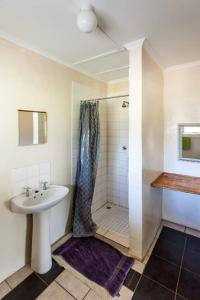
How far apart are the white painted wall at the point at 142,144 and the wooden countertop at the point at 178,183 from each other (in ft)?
0.44

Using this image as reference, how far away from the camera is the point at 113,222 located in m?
2.73

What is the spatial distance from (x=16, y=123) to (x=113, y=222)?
6.67 feet

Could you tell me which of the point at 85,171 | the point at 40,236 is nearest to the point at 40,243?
the point at 40,236

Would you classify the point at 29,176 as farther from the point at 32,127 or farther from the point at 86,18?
the point at 86,18

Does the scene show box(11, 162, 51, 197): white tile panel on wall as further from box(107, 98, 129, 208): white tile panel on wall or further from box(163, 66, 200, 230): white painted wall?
box(163, 66, 200, 230): white painted wall

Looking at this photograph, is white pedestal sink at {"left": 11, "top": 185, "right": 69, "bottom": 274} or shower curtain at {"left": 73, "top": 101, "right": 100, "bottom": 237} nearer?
white pedestal sink at {"left": 11, "top": 185, "right": 69, "bottom": 274}

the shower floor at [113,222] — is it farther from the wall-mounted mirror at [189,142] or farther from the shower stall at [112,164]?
the wall-mounted mirror at [189,142]

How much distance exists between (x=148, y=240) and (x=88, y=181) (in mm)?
1070

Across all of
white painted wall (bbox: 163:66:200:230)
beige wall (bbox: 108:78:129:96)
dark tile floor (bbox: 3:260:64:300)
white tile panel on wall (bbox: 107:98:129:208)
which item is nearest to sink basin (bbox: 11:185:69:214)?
dark tile floor (bbox: 3:260:64:300)

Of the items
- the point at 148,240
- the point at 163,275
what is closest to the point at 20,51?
the point at 148,240

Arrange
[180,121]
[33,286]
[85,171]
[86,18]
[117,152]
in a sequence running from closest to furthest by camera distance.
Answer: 1. [86,18]
2. [33,286]
3. [85,171]
4. [180,121]
5. [117,152]

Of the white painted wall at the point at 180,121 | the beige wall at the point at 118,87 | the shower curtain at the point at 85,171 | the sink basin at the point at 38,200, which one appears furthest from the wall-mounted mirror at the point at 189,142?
the sink basin at the point at 38,200

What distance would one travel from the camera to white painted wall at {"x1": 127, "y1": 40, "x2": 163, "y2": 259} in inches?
71.1

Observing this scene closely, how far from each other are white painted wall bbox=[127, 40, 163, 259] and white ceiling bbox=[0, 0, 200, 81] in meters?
0.22
